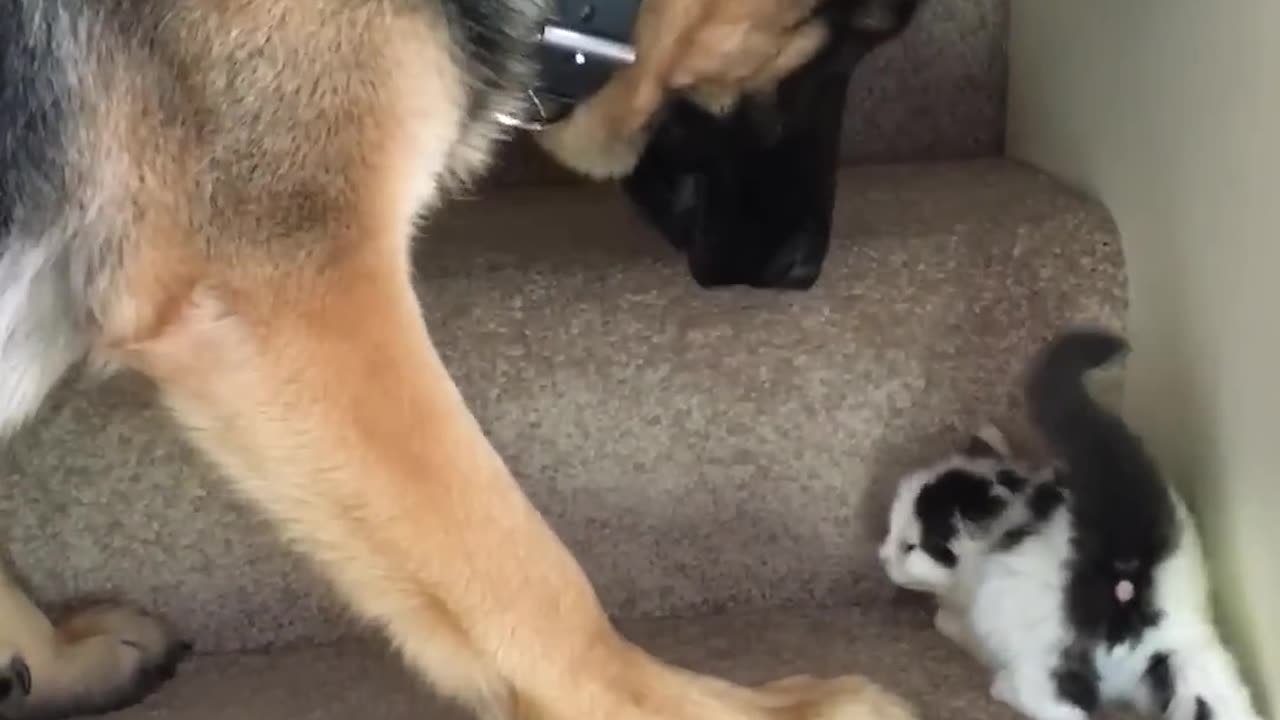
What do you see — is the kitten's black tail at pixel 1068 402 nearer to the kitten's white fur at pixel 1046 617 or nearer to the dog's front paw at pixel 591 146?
the kitten's white fur at pixel 1046 617

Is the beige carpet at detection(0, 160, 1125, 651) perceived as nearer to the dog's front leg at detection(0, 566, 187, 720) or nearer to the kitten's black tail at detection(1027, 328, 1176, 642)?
the dog's front leg at detection(0, 566, 187, 720)

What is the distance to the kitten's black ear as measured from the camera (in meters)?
1.31

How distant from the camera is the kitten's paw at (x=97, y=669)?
129cm

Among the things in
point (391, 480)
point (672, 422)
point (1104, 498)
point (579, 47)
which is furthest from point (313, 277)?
point (1104, 498)

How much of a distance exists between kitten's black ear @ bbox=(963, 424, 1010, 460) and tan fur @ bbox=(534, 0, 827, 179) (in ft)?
1.08

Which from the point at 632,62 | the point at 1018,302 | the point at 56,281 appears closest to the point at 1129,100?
the point at 1018,302

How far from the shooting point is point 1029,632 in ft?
3.88

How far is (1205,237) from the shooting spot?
1.21 metres

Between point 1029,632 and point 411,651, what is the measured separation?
43 centimetres

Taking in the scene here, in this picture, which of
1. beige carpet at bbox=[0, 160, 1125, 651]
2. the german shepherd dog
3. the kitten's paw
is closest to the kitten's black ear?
beige carpet at bbox=[0, 160, 1125, 651]

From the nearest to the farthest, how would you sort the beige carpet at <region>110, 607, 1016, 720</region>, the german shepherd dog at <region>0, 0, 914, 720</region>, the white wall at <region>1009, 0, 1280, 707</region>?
the german shepherd dog at <region>0, 0, 914, 720</region>
the white wall at <region>1009, 0, 1280, 707</region>
the beige carpet at <region>110, 607, 1016, 720</region>

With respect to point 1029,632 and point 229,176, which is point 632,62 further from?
point 1029,632

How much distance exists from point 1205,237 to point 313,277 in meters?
0.63

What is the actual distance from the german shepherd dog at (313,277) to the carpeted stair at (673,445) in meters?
0.20
